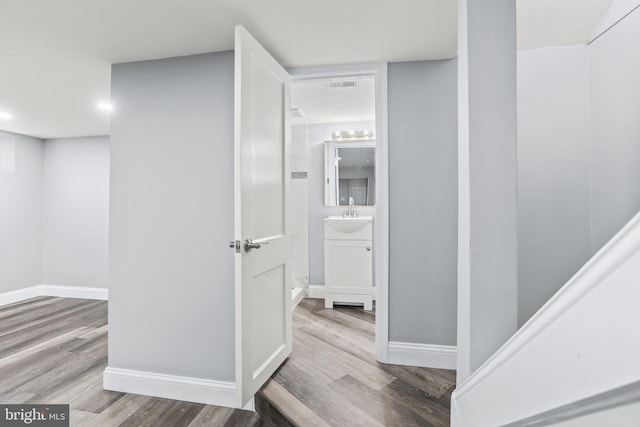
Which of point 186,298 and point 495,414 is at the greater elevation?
point 495,414

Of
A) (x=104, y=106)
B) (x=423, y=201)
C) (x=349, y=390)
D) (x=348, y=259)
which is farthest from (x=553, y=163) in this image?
(x=104, y=106)

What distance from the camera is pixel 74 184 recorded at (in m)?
4.62

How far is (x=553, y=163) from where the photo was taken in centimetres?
169

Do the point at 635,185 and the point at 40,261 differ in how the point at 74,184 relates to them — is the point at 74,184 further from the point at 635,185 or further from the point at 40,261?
the point at 635,185

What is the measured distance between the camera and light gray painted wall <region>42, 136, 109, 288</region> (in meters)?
4.55

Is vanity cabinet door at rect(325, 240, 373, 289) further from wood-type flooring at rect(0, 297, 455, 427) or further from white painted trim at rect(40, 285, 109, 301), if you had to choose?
white painted trim at rect(40, 285, 109, 301)

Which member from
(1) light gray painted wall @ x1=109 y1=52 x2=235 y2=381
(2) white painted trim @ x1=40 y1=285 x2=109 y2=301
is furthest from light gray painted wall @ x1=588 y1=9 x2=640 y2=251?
(2) white painted trim @ x1=40 y1=285 x2=109 y2=301

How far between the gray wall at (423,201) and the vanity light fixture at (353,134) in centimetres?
187

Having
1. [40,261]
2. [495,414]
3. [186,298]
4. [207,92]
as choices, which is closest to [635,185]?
[495,414]

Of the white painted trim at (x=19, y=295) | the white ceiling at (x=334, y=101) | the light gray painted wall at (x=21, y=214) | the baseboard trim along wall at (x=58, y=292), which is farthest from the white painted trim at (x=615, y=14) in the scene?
the white painted trim at (x=19, y=295)

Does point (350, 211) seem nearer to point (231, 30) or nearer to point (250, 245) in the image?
point (250, 245)

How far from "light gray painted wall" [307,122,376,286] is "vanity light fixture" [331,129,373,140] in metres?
0.08

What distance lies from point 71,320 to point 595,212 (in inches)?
185

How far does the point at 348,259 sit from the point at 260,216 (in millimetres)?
2042
